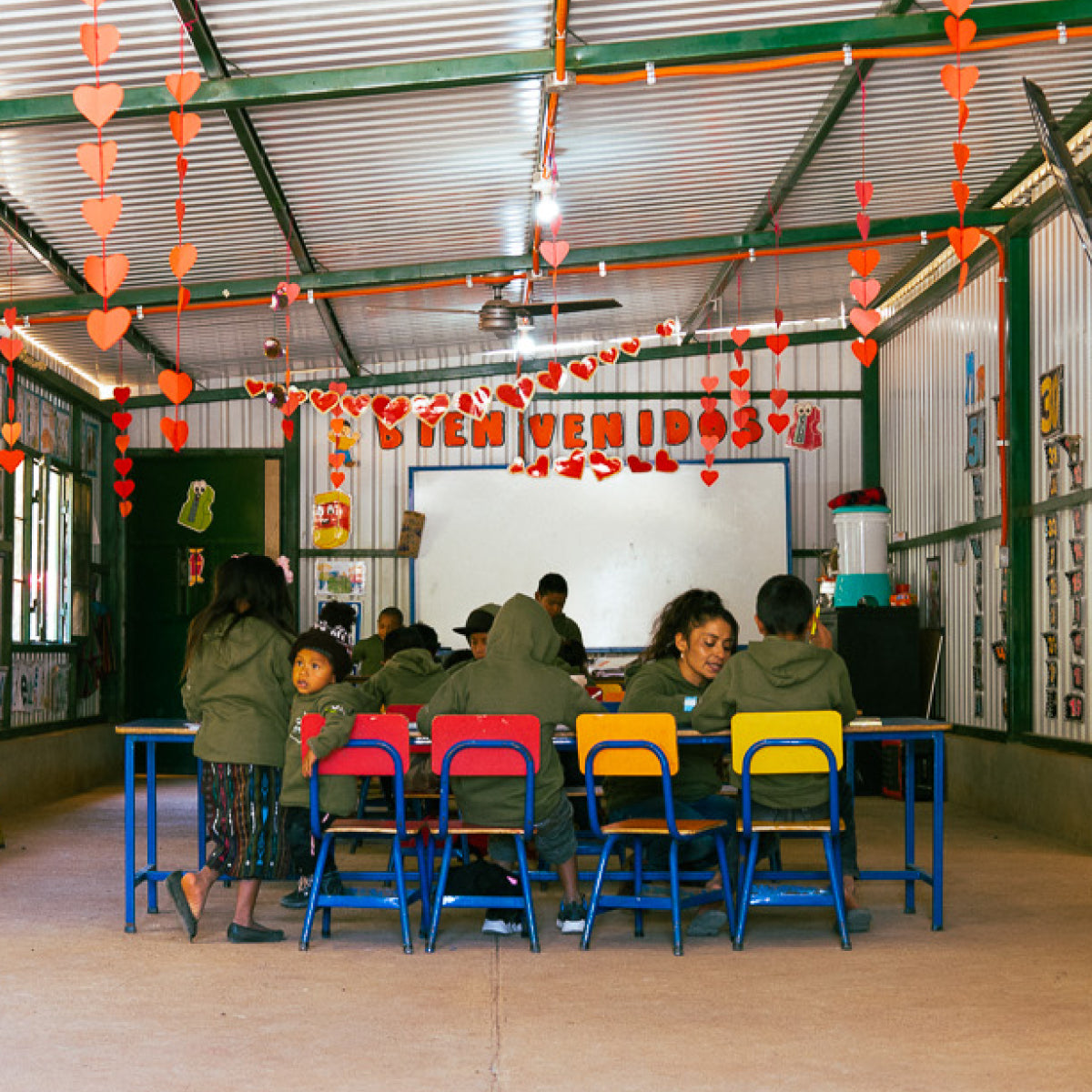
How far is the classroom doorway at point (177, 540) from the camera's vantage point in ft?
45.9

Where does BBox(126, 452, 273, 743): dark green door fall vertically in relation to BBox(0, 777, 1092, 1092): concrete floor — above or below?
above

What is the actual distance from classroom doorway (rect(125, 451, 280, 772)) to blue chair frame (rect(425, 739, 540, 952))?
8.65m

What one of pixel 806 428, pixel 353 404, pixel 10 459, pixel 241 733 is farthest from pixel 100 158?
pixel 806 428

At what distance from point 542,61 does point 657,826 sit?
3.39 metres

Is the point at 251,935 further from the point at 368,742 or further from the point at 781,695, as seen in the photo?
the point at 781,695

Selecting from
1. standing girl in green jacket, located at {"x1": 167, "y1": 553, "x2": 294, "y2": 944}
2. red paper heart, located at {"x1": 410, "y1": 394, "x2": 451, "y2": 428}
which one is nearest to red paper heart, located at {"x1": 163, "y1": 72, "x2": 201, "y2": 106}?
standing girl in green jacket, located at {"x1": 167, "y1": 553, "x2": 294, "y2": 944}

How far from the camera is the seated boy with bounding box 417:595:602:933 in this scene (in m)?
5.77

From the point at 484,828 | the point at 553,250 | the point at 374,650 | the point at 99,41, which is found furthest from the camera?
the point at 374,650

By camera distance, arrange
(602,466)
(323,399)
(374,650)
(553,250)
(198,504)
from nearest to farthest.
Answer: (553,250)
(374,650)
(323,399)
(602,466)
(198,504)

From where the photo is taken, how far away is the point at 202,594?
46.1 feet

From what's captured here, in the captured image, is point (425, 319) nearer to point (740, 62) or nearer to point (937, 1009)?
point (740, 62)

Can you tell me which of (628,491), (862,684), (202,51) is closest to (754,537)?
(628,491)

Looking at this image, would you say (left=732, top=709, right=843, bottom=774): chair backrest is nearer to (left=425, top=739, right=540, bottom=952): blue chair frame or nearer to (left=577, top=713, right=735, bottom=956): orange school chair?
(left=577, top=713, right=735, bottom=956): orange school chair

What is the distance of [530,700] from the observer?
5.80m
